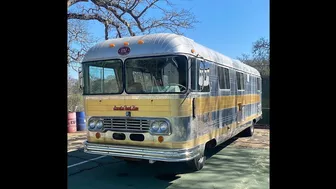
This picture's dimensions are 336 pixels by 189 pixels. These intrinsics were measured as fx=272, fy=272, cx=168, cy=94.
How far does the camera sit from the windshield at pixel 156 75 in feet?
17.2

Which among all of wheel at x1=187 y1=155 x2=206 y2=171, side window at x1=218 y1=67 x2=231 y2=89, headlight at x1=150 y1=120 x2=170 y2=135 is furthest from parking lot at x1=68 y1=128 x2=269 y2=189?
side window at x1=218 y1=67 x2=231 y2=89

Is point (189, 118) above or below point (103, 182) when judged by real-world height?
above

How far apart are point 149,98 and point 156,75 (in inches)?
18.8

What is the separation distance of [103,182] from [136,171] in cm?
101

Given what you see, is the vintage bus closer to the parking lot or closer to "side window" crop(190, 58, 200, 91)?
"side window" crop(190, 58, 200, 91)

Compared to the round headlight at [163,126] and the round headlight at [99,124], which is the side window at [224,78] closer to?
the round headlight at [163,126]

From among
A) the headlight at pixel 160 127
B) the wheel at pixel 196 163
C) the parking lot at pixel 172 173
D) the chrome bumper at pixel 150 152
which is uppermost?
the headlight at pixel 160 127

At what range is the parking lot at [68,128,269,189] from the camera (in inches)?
217

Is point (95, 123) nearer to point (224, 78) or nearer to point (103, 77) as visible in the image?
point (103, 77)

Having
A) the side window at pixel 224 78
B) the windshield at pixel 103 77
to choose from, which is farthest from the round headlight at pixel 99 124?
the side window at pixel 224 78

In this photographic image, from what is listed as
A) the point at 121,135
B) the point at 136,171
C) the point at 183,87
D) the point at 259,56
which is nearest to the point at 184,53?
the point at 183,87
